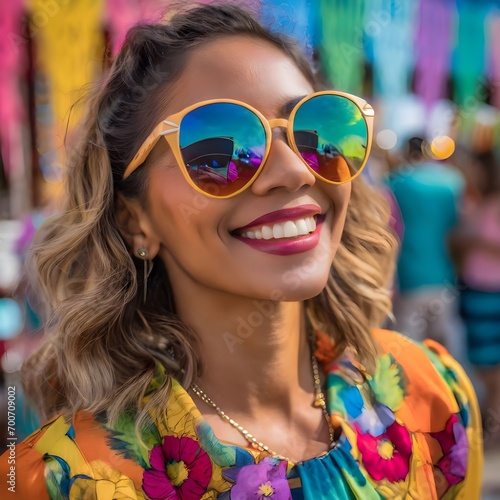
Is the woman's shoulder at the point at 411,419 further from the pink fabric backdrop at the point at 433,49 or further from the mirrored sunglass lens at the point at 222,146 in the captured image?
the pink fabric backdrop at the point at 433,49

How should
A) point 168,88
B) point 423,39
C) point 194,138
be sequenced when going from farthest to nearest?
point 423,39
point 168,88
point 194,138

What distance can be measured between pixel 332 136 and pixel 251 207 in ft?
0.78

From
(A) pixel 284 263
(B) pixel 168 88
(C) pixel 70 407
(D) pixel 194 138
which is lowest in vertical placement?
(C) pixel 70 407

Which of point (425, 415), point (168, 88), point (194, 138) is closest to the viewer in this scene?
point (194, 138)

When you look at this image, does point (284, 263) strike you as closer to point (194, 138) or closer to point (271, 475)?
point (194, 138)

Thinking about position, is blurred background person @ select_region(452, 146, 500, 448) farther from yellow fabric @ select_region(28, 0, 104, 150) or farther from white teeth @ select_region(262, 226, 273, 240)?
white teeth @ select_region(262, 226, 273, 240)

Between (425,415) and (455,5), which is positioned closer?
(425,415)

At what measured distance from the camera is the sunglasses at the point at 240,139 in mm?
1374

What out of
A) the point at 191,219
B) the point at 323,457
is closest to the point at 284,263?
the point at 191,219

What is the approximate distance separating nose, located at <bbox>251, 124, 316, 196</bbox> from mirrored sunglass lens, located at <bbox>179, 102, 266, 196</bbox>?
2cm

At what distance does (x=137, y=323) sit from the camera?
165 cm

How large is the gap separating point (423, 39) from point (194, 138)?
4.60 m

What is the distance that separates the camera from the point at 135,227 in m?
1.60

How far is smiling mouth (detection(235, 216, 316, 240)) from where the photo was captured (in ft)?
4.58
